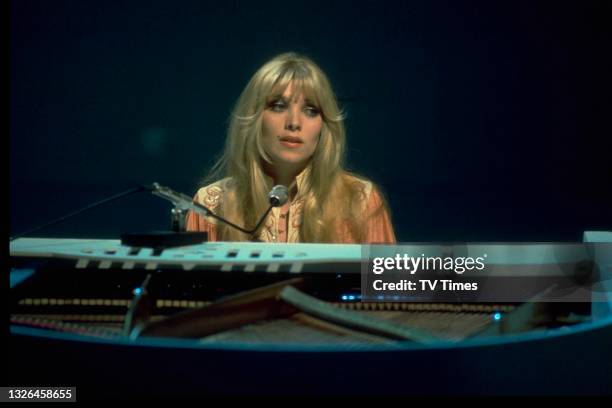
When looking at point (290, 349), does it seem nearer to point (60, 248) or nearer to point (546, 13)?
point (60, 248)

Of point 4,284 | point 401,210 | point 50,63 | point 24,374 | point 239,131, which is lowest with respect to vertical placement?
point 24,374

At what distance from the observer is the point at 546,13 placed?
8.82 feet

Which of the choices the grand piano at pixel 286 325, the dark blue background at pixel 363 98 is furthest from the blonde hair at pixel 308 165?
the grand piano at pixel 286 325

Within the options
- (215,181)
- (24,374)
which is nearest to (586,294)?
(24,374)

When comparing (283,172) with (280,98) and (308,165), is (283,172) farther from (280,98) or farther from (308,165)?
(280,98)

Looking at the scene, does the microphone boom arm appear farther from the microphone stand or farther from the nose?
the nose

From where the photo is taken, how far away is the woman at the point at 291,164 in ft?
7.97

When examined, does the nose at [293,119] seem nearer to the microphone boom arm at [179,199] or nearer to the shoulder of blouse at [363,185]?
the shoulder of blouse at [363,185]

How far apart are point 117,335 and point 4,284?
0.79ft

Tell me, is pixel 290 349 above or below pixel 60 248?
below

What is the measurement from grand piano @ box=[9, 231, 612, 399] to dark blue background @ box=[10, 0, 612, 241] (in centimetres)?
156

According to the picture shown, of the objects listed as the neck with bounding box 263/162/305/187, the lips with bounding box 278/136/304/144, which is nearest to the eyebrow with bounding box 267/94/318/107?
the lips with bounding box 278/136/304/144

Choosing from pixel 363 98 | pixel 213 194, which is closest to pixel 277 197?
pixel 213 194

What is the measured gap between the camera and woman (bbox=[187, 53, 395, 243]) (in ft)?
7.97
